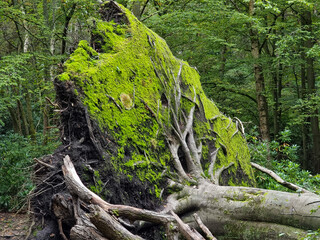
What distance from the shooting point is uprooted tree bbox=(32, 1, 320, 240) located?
394cm

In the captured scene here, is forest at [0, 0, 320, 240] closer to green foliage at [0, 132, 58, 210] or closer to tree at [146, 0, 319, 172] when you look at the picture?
green foliage at [0, 132, 58, 210]

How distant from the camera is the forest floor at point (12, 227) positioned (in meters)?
8.70

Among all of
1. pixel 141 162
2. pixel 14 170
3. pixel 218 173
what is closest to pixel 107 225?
pixel 141 162

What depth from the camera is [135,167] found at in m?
4.98

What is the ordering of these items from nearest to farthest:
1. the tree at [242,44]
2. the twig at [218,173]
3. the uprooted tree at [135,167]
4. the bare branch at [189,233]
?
the bare branch at [189,233]
the uprooted tree at [135,167]
the twig at [218,173]
the tree at [242,44]

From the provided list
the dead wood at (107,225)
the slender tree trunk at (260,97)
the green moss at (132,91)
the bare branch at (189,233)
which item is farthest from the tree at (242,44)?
the dead wood at (107,225)

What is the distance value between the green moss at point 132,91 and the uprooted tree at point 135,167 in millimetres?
20

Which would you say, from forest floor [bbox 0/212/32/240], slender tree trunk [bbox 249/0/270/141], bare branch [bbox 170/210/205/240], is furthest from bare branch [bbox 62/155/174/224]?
slender tree trunk [bbox 249/0/270/141]

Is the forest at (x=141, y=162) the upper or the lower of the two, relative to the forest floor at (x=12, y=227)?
upper

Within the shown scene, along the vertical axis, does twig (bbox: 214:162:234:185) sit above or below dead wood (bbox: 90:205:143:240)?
below

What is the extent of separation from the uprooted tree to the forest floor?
4.89m

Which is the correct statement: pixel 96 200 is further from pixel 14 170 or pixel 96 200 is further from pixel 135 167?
pixel 14 170

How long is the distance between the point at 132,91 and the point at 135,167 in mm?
1520

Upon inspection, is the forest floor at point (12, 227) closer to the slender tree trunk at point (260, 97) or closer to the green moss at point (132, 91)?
the green moss at point (132, 91)
